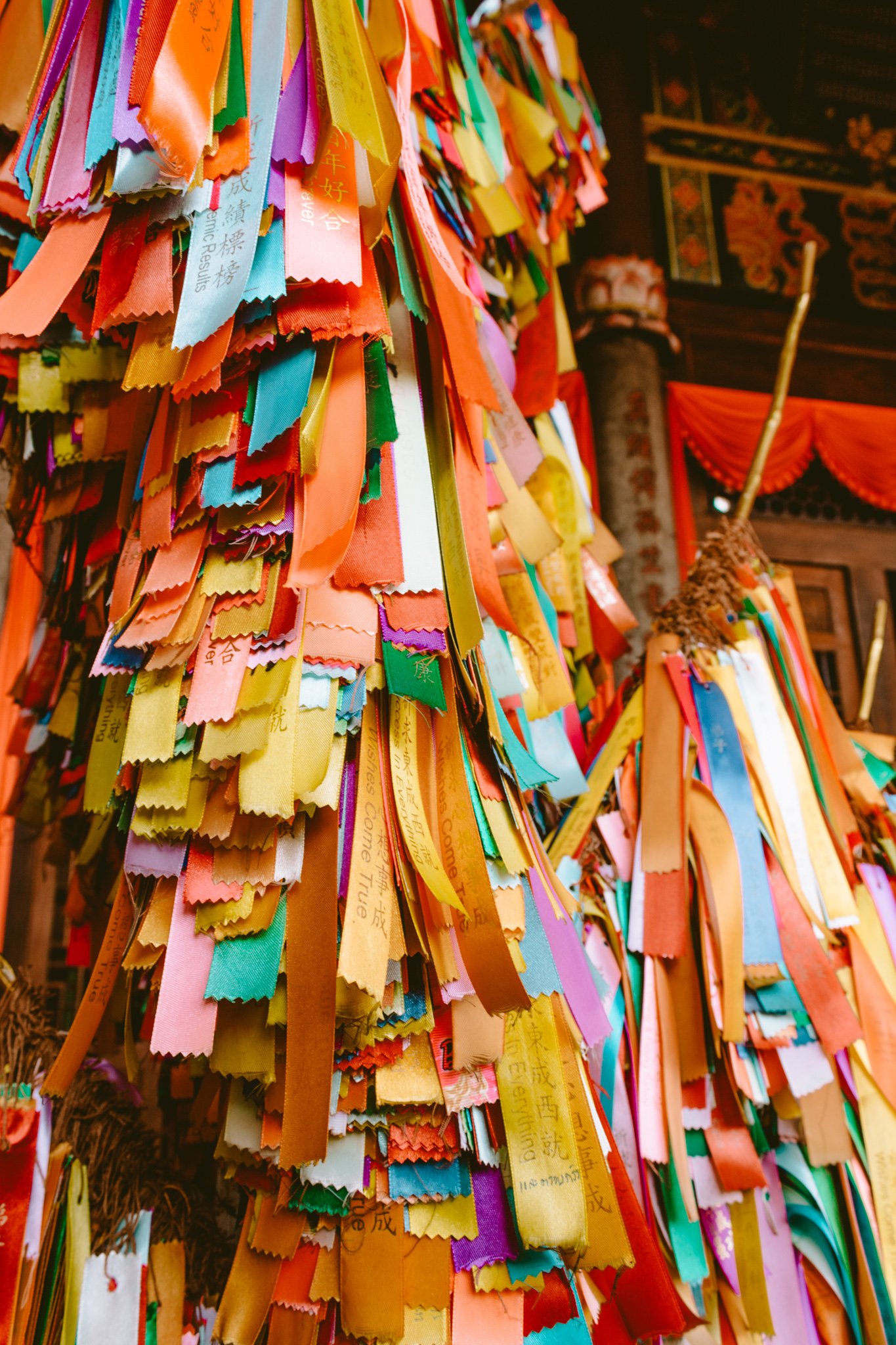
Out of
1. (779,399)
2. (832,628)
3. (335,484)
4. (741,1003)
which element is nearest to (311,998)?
(335,484)

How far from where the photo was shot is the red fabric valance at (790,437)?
2.80 meters

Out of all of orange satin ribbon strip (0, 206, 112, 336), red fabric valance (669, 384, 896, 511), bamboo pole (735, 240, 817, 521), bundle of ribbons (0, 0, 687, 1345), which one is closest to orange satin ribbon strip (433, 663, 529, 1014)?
bundle of ribbons (0, 0, 687, 1345)

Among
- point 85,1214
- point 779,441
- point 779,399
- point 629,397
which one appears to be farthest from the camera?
point 779,441

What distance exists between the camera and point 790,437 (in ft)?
9.45

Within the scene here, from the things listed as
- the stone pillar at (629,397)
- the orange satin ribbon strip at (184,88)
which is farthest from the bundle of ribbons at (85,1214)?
the stone pillar at (629,397)

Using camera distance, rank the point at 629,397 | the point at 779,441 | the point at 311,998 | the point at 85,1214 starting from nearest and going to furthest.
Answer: the point at 311,998 < the point at 85,1214 < the point at 629,397 < the point at 779,441

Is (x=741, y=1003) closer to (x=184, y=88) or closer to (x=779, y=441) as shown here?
(x=184, y=88)

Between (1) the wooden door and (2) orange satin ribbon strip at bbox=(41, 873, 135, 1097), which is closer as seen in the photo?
(2) orange satin ribbon strip at bbox=(41, 873, 135, 1097)

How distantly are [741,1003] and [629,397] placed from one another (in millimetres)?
1977

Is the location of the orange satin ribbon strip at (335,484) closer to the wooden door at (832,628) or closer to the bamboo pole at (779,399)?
the bamboo pole at (779,399)

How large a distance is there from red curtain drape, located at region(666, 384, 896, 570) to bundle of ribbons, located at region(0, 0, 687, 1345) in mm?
2070

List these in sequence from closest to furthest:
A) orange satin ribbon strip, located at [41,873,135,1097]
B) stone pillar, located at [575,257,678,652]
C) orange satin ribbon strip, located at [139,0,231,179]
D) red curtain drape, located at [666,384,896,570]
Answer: orange satin ribbon strip, located at [139,0,231,179], orange satin ribbon strip, located at [41,873,135,1097], stone pillar, located at [575,257,678,652], red curtain drape, located at [666,384,896,570]

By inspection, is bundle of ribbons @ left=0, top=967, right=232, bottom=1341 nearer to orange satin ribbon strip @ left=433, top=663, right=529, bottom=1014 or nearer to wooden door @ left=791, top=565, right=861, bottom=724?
orange satin ribbon strip @ left=433, top=663, right=529, bottom=1014

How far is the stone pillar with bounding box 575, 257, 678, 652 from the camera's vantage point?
255cm
